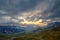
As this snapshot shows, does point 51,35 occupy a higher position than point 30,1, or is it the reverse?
point 30,1

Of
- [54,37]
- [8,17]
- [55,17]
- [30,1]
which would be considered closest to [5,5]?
[8,17]

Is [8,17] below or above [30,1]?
below

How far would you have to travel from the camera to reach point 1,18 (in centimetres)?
528

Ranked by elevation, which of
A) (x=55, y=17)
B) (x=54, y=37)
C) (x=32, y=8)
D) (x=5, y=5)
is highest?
(x=5, y=5)

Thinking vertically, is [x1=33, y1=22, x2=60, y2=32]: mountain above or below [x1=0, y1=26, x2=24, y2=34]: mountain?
below

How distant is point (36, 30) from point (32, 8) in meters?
1.30

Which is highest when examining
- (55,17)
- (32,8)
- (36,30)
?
(32,8)

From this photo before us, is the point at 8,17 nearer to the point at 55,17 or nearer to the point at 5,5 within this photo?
the point at 5,5

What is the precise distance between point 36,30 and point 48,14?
1.18 metres

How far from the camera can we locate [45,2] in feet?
18.1

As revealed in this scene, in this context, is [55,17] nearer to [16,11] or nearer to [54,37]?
[54,37]

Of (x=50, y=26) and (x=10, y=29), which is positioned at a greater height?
(x=10, y=29)

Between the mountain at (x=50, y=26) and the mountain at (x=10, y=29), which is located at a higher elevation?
the mountain at (x=10, y=29)

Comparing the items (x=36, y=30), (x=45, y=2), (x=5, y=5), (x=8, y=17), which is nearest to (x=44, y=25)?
(x=36, y=30)
